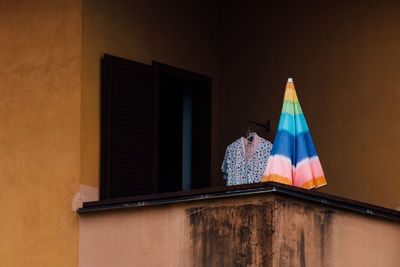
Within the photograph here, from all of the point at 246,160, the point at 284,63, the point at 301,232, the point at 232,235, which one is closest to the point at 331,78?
the point at 284,63

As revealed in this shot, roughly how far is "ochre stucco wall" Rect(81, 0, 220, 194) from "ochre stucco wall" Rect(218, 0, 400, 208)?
0.32 metres

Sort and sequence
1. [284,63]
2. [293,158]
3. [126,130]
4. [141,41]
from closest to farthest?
[293,158] < [126,130] < [141,41] < [284,63]

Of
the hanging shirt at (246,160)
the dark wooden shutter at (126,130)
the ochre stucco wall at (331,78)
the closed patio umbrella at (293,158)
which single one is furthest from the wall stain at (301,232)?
the dark wooden shutter at (126,130)

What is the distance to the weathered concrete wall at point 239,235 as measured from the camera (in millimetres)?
7191

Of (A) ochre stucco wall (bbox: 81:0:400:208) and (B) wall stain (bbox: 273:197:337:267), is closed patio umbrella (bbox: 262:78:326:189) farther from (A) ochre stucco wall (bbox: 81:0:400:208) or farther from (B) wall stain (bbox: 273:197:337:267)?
(A) ochre stucco wall (bbox: 81:0:400:208)

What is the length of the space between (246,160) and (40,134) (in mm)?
2119

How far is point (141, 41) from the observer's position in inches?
375

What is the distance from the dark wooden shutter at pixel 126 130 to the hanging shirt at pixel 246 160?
841mm

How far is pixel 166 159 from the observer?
10453mm

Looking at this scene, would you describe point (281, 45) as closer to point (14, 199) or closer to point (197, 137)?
point (197, 137)

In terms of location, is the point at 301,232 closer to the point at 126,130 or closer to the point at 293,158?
the point at 293,158

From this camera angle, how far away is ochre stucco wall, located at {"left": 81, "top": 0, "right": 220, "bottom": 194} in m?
8.75

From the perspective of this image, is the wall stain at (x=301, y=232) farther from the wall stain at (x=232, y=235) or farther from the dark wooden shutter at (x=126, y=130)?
the dark wooden shutter at (x=126, y=130)

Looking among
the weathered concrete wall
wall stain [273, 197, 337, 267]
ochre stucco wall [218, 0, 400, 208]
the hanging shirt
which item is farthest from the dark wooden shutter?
wall stain [273, 197, 337, 267]
